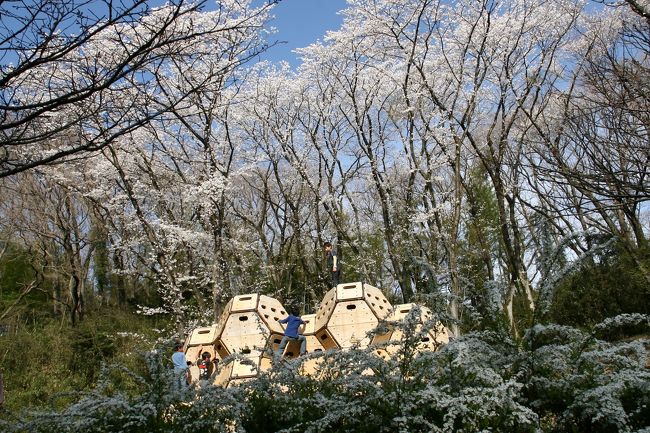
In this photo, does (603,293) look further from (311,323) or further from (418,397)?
(418,397)

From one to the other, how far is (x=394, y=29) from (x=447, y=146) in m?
3.27

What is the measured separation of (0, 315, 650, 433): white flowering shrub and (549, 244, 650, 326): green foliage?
7529 mm

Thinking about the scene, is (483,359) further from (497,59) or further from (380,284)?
(380,284)

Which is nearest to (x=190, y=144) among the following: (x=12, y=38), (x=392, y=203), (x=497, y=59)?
(x=392, y=203)

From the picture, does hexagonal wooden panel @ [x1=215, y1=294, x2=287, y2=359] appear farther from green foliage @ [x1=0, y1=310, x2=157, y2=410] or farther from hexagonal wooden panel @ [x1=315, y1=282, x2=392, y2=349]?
green foliage @ [x1=0, y1=310, x2=157, y2=410]

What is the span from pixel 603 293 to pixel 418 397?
30.8 feet

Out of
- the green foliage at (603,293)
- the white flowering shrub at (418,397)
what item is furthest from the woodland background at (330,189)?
the white flowering shrub at (418,397)

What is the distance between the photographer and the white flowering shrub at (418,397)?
3.40 metres

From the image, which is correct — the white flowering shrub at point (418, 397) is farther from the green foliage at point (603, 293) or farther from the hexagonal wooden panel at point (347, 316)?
the green foliage at point (603, 293)

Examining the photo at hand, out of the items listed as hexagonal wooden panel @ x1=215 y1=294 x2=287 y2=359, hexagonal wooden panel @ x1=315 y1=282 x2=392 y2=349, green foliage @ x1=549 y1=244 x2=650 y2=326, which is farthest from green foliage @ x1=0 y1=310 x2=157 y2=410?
green foliage @ x1=549 y1=244 x2=650 y2=326

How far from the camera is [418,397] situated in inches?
139

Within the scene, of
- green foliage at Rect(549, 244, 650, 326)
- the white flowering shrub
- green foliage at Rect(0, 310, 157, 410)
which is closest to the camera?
the white flowering shrub

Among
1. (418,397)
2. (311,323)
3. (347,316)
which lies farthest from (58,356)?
(418,397)

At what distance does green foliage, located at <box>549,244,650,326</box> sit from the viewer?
36.1ft
